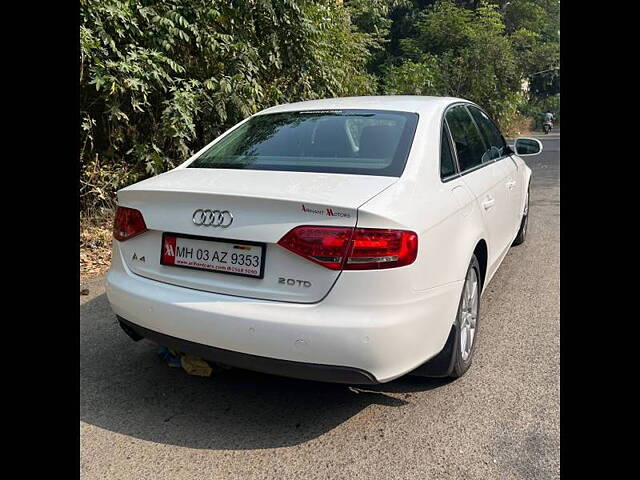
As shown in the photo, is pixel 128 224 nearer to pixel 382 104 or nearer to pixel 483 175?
pixel 382 104

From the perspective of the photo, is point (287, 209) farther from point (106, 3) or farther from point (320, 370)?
point (106, 3)

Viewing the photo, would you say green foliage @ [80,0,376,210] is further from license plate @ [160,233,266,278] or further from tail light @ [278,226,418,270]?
tail light @ [278,226,418,270]

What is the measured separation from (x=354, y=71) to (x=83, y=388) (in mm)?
8509

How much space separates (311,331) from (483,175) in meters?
1.86

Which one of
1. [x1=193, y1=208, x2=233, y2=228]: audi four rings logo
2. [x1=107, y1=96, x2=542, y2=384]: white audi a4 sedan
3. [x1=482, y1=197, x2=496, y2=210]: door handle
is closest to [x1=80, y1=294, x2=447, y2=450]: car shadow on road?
[x1=107, y1=96, x2=542, y2=384]: white audi a4 sedan

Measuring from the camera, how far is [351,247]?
2.00m

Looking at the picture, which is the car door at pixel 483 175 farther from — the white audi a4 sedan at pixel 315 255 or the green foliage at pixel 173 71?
the green foliage at pixel 173 71

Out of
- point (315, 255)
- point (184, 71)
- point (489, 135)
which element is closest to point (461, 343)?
point (315, 255)

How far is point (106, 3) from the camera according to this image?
4.91 meters

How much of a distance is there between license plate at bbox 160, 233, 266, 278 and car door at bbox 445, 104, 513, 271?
4.57ft

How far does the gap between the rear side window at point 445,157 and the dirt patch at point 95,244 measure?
324cm

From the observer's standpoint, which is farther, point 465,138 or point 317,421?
point 465,138

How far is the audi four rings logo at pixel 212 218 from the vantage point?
2.17 meters

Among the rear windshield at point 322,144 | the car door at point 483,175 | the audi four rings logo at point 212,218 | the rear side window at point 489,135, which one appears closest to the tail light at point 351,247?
the audi four rings logo at point 212,218
